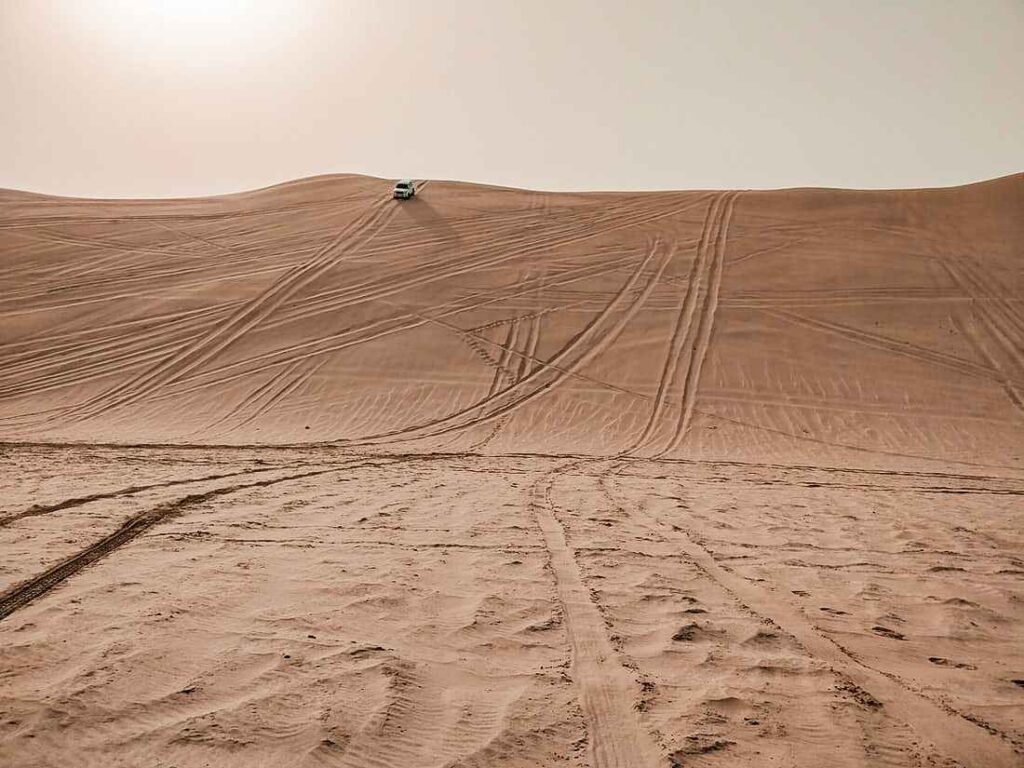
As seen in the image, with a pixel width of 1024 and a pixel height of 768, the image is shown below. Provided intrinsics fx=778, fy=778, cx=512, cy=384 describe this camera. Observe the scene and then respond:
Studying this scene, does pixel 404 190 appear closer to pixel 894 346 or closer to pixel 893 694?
pixel 894 346

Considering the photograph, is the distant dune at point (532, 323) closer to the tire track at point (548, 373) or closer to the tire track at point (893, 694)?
the tire track at point (548, 373)

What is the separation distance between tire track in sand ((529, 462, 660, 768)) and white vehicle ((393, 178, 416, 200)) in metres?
24.2

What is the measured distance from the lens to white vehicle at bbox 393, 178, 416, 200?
27.5 m

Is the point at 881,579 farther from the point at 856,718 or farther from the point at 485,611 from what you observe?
the point at 485,611

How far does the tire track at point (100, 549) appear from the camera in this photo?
380cm

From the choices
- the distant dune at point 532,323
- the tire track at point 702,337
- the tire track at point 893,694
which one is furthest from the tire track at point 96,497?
the tire track at point 702,337

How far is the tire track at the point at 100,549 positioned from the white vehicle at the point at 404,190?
832 inches

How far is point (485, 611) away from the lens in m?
3.99

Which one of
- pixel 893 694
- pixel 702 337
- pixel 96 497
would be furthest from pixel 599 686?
pixel 702 337

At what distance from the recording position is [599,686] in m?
3.15

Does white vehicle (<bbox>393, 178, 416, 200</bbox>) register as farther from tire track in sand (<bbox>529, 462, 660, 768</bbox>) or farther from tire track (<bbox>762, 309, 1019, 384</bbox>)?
tire track in sand (<bbox>529, 462, 660, 768</bbox>)

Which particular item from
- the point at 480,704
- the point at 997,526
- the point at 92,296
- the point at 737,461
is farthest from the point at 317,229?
the point at 480,704

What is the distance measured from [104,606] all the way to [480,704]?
2.00 metres

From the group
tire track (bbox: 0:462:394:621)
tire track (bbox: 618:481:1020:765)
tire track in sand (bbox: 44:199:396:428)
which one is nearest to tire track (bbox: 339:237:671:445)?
tire track in sand (bbox: 44:199:396:428)
